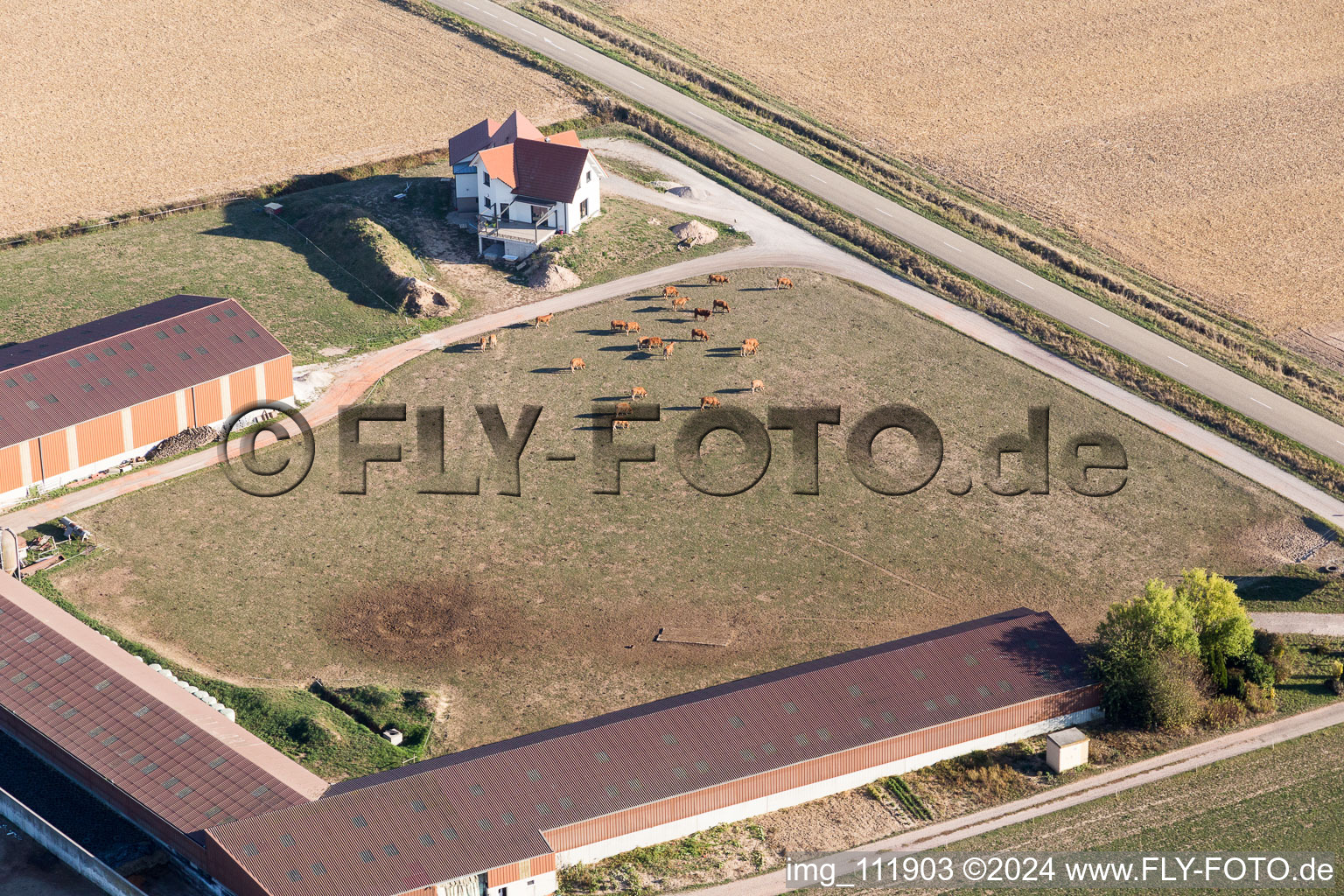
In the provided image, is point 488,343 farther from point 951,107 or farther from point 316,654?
point 951,107

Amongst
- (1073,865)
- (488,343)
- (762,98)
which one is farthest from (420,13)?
(1073,865)

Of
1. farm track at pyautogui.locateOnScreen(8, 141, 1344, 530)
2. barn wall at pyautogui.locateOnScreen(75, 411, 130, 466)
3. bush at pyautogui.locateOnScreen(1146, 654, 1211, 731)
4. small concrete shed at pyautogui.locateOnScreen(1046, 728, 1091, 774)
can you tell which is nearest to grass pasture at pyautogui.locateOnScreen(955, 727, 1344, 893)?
small concrete shed at pyautogui.locateOnScreen(1046, 728, 1091, 774)

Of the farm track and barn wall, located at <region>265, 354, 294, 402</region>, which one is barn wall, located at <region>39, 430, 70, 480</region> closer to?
the farm track

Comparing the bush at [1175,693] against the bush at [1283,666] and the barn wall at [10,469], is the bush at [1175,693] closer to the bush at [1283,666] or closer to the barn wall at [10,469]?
the bush at [1283,666]

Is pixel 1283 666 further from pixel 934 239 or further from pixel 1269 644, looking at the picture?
pixel 934 239

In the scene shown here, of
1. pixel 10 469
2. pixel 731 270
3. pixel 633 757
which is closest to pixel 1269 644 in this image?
pixel 633 757
